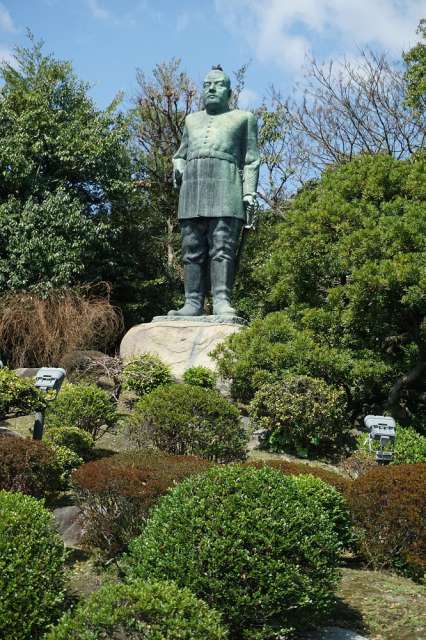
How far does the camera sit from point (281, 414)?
30.9 ft

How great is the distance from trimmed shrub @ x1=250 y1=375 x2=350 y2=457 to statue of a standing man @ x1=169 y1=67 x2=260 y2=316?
2.44 meters

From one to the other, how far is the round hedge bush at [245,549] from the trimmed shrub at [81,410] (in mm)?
4726

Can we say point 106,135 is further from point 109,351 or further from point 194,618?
point 194,618

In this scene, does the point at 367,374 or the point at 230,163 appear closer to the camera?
the point at 367,374

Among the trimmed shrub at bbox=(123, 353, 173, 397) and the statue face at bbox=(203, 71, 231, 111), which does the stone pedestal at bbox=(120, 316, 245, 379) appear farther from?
the statue face at bbox=(203, 71, 231, 111)

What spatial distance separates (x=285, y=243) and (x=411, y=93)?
258 inches

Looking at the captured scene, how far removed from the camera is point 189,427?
25.7 feet

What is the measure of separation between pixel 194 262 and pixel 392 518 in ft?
24.6

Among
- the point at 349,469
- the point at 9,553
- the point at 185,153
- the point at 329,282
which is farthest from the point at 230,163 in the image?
the point at 9,553

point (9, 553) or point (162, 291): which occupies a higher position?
point (162, 291)

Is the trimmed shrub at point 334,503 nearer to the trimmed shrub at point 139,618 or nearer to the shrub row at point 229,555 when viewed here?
the shrub row at point 229,555

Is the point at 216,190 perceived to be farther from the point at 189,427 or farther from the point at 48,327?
the point at 189,427

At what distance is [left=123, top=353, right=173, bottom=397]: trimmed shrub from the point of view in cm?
1085

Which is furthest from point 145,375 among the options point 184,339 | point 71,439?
point 71,439
